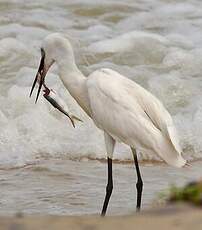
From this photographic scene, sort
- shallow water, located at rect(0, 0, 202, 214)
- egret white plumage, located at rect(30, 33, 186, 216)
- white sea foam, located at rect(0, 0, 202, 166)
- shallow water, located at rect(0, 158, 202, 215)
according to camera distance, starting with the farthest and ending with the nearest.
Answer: white sea foam, located at rect(0, 0, 202, 166)
shallow water, located at rect(0, 0, 202, 214)
shallow water, located at rect(0, 158, 202, 215)
egret white plumage, located at rect(30, 33, 186, 216)

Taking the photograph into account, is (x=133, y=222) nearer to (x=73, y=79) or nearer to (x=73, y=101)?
(x=73, y=79)

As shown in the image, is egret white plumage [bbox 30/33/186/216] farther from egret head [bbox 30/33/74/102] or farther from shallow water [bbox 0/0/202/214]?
shallow water [bbox 0/0/202/214]

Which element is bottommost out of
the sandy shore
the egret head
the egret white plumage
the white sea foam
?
the white sea foam

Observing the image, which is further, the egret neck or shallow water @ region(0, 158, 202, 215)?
shallow water @ region(0, 158, 202, 215)

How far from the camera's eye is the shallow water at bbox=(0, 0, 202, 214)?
7.03 m

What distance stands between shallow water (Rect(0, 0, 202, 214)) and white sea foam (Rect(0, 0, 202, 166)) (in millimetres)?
11

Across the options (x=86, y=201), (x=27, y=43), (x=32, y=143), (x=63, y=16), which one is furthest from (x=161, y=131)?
(x=63, y=16)

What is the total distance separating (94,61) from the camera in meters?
11.1

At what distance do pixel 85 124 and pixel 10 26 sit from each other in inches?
142

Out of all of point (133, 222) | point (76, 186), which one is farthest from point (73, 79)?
point (133, 222)

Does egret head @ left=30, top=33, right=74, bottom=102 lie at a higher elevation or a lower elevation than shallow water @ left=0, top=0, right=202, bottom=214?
higher

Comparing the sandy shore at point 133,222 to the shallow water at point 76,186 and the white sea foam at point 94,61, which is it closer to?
the shallow water at point 76,186

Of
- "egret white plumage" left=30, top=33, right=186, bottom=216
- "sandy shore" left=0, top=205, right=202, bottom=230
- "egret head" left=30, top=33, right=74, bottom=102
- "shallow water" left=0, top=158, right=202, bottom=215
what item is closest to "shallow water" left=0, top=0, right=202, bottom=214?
"shallow water" left=0, top=158, right=202, bottom=215

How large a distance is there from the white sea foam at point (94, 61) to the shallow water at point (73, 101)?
11mm
